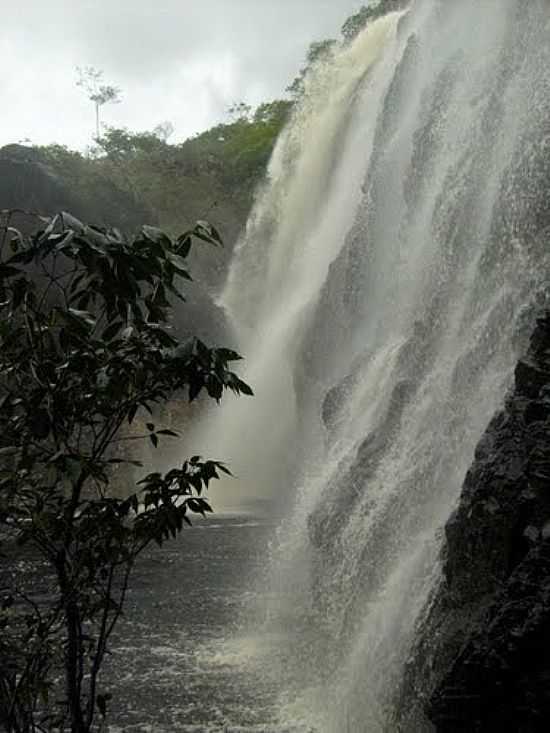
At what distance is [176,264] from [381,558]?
18.3 ft

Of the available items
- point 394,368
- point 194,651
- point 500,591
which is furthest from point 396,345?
point 500,591

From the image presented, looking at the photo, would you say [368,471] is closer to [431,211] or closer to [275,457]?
[431,211]

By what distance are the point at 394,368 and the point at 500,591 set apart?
649 centimetres

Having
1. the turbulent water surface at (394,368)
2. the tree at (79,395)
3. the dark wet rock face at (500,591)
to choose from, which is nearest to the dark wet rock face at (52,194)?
the turbulent water surface at (394,368)

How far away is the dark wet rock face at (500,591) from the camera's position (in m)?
4.35

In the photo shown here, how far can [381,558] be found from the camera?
26.0 ft

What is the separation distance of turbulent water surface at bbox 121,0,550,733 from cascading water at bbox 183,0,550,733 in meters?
0.03

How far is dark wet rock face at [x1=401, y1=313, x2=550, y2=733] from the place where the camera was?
4.35 metres

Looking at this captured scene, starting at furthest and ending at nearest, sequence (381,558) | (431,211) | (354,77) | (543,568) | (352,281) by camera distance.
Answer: (354,77)
(352,281)
(431,211)
(381,558)
(543,568)

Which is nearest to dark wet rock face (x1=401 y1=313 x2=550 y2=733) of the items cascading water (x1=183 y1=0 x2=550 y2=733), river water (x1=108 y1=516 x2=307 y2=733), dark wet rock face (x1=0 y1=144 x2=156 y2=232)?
cascading water (x1=183 y1=0 x2=550 y2=733)

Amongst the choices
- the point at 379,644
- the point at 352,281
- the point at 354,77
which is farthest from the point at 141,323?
the point at 354,77

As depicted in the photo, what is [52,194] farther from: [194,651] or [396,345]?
[194,651]

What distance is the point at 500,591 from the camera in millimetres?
4680

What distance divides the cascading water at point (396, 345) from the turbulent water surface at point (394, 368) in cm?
3
